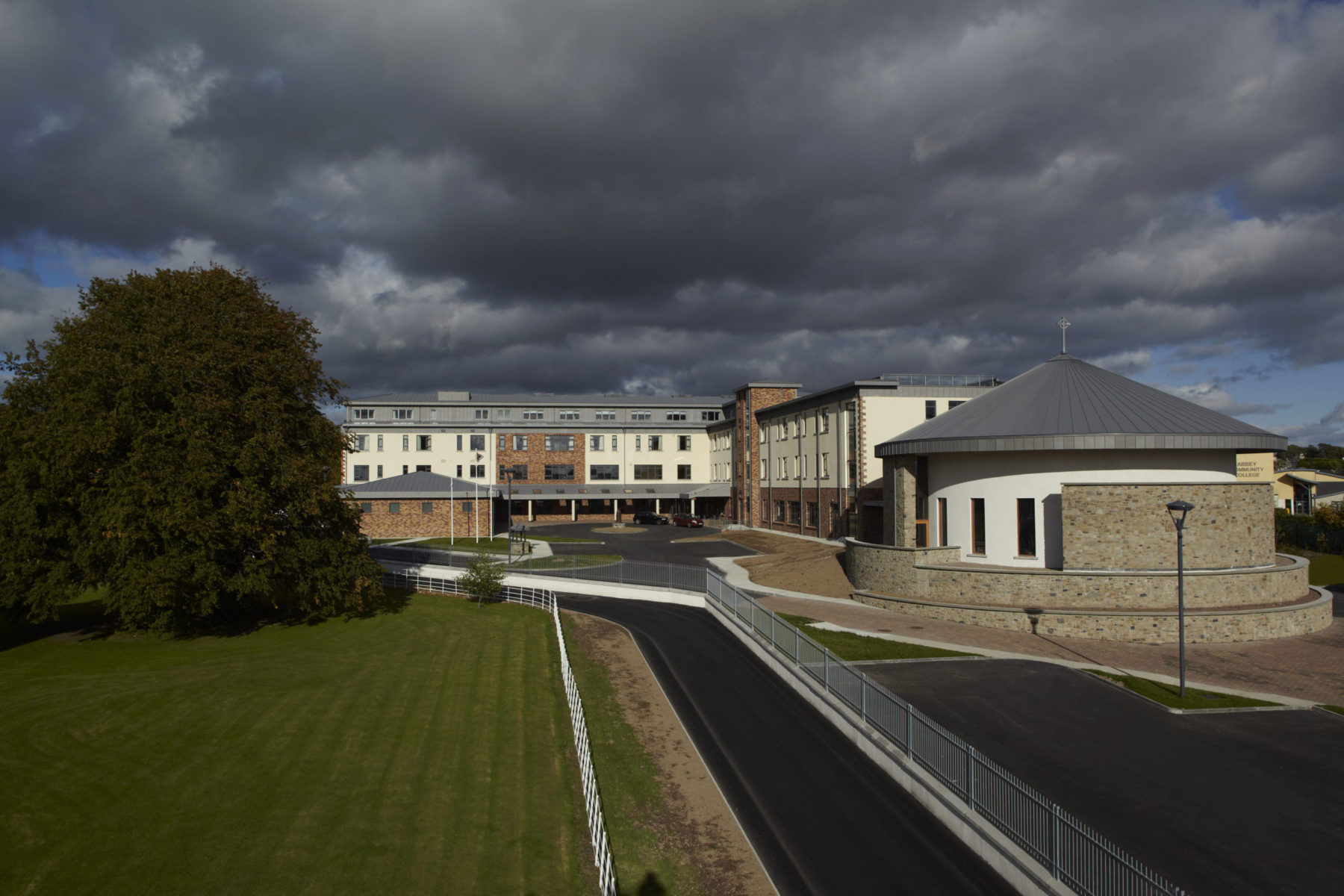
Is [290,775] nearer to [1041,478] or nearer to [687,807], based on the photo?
[687,807]

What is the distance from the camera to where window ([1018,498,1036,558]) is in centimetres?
3225

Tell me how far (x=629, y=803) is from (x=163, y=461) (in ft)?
72.4

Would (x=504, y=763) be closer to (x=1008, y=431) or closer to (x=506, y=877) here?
(x=506, y=877)

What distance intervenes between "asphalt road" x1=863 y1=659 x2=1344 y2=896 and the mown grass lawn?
8.64m

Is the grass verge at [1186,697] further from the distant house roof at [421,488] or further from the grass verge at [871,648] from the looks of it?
the distant house roof at [421,488]

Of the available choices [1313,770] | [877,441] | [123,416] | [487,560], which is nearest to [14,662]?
[123,416]

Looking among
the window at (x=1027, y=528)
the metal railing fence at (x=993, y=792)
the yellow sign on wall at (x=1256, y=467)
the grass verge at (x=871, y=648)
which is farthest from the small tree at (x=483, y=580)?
the yellow sign on wall at (x=1256, y=467)

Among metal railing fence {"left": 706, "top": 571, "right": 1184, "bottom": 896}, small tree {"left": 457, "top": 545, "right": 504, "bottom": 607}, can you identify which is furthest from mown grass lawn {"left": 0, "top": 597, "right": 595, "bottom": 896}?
small tree {"left": 457, "top": 545, "right": 504, "bottom": 607}

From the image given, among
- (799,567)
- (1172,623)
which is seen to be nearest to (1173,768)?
(1172,623)

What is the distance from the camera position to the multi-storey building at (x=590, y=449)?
6869cm

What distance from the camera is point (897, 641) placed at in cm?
2539

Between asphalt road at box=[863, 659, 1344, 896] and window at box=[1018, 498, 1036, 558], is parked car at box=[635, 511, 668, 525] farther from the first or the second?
asphalt road at box=[863, 659, 1344, 896]

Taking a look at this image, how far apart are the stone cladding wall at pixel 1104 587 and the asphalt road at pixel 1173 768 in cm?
730

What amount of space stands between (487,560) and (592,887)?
25.8 metres
